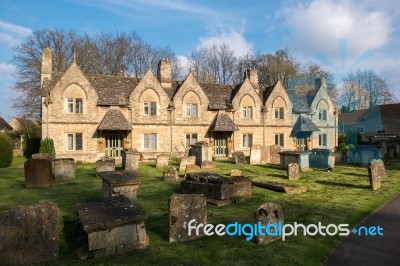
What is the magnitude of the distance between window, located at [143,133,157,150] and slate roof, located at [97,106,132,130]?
2401 mm

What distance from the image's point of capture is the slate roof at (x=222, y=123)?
30.8 metres

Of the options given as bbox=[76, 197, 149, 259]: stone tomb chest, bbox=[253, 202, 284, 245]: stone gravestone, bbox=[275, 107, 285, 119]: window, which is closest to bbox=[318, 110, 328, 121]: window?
bbox=[275, 107, 285, 119]: window

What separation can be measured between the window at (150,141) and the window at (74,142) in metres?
5.88

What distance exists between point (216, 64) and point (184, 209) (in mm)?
55851

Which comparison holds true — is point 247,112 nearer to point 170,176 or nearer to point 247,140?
point 247,140

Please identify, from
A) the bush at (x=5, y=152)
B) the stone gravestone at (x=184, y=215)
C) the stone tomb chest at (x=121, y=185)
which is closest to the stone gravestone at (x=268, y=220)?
the stone gravestone at (x=184, y=215)

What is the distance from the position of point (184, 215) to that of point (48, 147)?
2080cm

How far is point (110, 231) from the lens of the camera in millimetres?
7117

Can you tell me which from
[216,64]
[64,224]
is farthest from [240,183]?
[216,64]

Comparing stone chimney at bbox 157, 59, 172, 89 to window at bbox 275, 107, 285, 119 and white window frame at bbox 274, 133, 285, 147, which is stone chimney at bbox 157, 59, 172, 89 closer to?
window at bbox 275, 107, 285, 119

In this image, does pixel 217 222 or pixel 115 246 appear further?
pixel 217 222

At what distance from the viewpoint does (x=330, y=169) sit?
827 inches

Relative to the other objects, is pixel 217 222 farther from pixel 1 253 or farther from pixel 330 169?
pixel 330 169

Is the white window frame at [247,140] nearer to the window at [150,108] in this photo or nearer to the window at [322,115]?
the window at [150,108]
